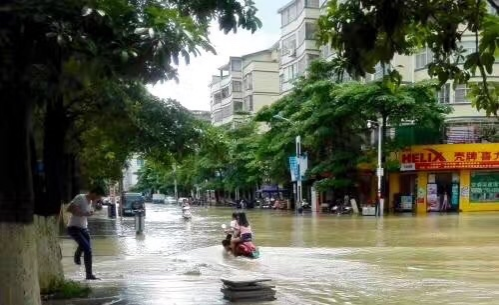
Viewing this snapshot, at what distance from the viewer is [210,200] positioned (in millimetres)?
88688

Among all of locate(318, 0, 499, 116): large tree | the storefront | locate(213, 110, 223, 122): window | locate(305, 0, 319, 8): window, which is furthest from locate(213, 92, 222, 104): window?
locate(318, 0, 499, 116): large tree

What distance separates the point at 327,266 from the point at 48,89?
1122 centimetres

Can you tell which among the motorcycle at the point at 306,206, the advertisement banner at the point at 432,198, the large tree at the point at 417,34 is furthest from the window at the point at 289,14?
the large tree at the point at 417,34

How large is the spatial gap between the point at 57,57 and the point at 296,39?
55.2 m

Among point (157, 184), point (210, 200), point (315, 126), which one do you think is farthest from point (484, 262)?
point (157, 184)

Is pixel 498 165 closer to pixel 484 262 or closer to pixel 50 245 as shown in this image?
pixel 484 262

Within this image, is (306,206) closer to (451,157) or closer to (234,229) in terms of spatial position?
(451,157)

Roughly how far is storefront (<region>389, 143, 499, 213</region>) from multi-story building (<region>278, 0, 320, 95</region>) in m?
14.3

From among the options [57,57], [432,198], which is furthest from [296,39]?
[57,57]

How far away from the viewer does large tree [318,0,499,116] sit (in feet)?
12.6

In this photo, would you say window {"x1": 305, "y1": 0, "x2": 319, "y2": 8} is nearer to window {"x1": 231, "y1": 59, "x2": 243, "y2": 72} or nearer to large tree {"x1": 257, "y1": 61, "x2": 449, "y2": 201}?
large tree {"x1": 257, "y1": 61, "x2": 449, "y2": 201}

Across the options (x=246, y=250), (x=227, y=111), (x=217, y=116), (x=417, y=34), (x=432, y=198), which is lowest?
(x=246, y=250)

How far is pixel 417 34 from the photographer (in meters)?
5.21

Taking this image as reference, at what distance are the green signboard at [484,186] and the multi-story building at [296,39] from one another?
16.8 metres
